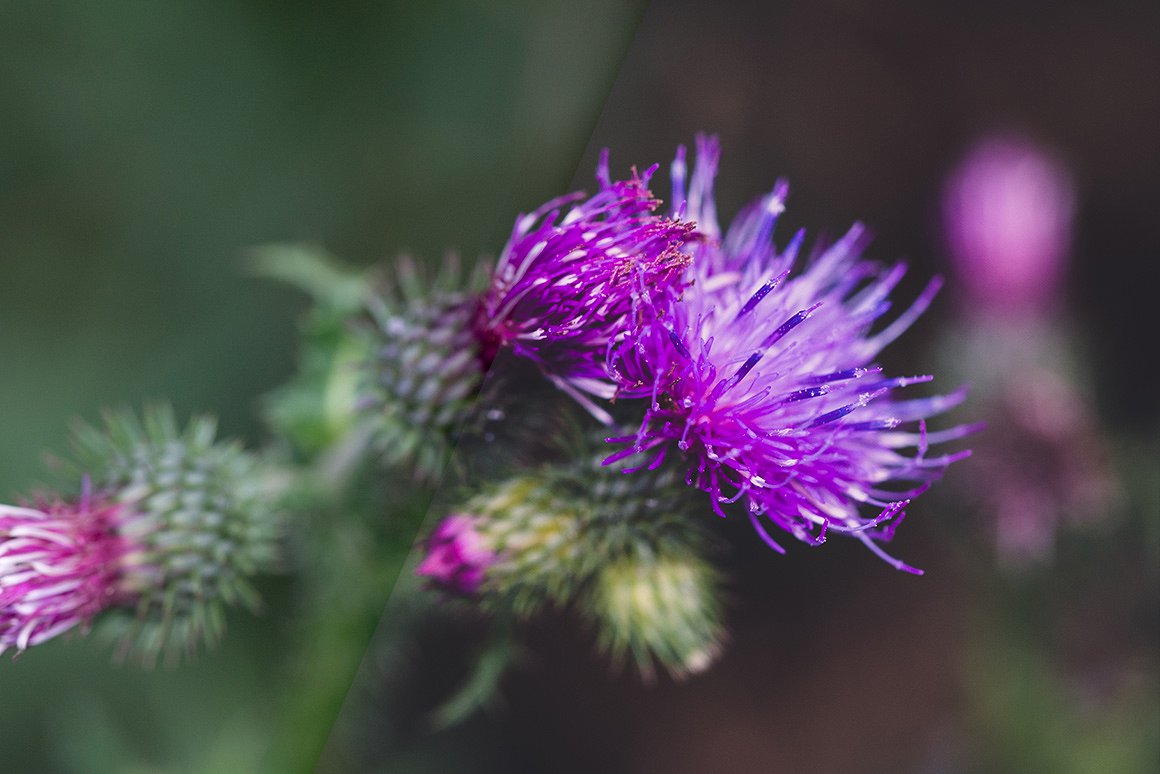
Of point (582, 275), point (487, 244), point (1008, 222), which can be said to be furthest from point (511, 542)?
point (1008, 222)

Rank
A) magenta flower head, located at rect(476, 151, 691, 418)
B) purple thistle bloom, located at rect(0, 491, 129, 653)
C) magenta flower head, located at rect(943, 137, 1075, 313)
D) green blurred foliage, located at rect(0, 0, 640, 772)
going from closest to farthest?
1. magenta flower head, located at rect(476, 151, 691, 418)
2. purple thistle bloom, located at rect(0, 491, 129, 653)
3. green blurred foliage, located at rect(0, 0, 640, 772)
4. magenta flower head, located at rect(943, 137, 1075, 313)

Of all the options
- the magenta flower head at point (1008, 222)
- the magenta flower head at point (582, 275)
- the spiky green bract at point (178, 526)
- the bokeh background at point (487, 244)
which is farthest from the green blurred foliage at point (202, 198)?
the magenta flower head at point (1008, 222)

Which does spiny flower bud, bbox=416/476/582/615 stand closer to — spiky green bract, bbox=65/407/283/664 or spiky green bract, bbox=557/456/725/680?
spiky green bract, bbox=557/456/725/680

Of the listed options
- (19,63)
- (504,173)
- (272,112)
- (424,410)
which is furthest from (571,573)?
(19,63)

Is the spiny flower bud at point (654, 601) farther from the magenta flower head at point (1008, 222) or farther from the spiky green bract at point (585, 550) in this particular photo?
the magenta flower head at point (1008, 222)

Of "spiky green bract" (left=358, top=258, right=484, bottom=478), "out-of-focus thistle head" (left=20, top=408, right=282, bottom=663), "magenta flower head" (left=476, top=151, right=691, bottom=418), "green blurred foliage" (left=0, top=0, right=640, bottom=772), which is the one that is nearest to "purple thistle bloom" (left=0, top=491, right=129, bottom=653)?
"out-of-focus thistle head" (left=20, top=408, right=282, bottom=663)

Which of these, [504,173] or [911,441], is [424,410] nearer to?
[911,441]
